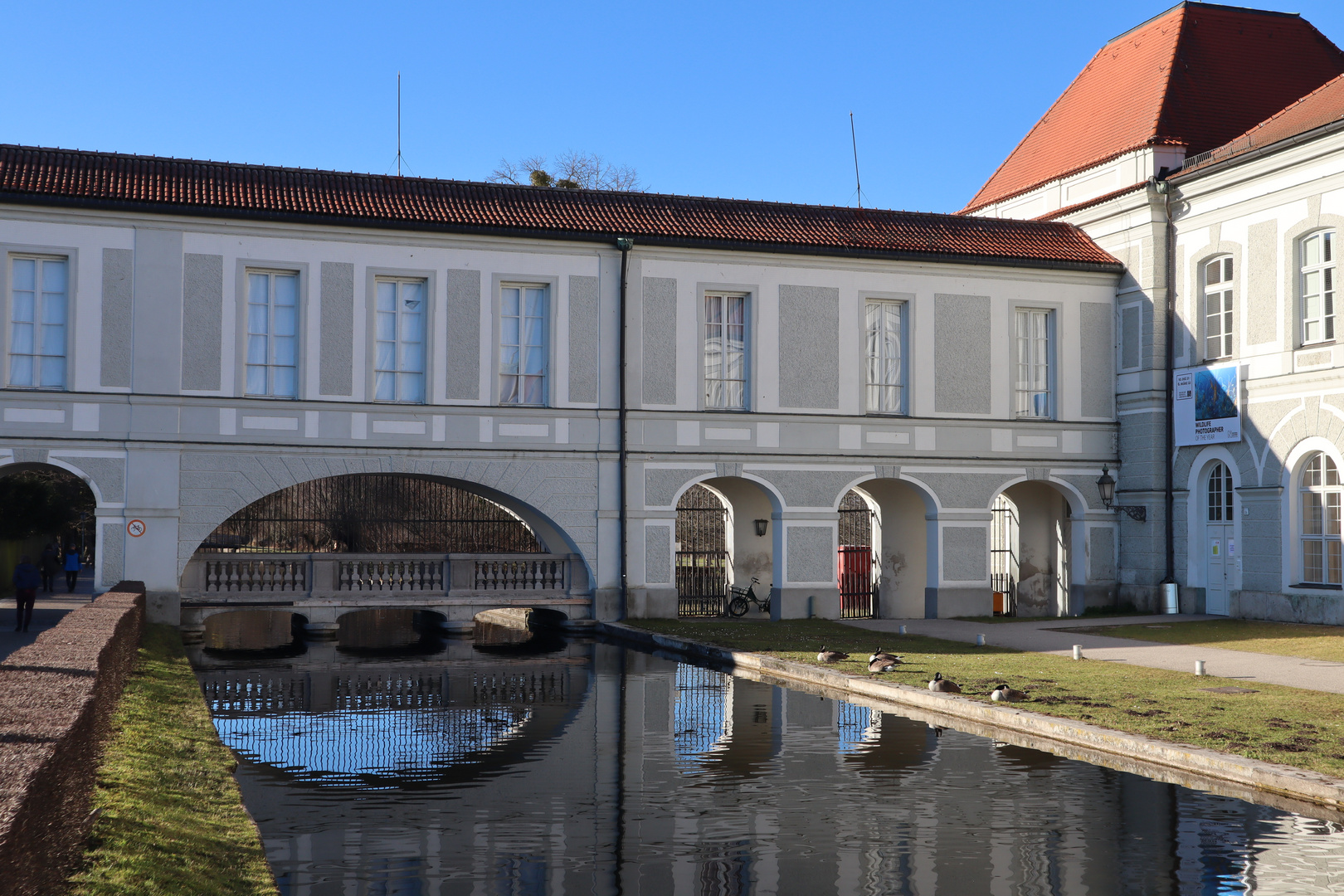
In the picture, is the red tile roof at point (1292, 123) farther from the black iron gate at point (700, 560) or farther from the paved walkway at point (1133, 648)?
the black iron gate at point (700, 560)

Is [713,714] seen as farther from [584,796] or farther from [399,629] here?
[399,629]

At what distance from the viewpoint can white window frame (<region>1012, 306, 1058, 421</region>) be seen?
28781 millimetres

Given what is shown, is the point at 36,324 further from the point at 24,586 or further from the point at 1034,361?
the point at 1034,361

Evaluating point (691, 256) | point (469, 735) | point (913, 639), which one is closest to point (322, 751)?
point (469, 735)

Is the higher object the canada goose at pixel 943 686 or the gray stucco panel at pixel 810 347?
the gray stucco panel at pixel 810 347

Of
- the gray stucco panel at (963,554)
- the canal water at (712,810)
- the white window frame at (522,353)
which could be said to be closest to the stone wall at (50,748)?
the canal water at (712,810)

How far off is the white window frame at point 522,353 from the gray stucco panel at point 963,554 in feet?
29.7

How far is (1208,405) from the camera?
26.4 m

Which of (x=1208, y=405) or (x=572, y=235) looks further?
(x=1208, y=405)

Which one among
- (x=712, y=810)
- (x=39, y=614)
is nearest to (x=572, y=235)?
(x=39, y=614)

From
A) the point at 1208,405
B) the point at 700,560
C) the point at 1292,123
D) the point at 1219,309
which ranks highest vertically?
the point at 1292,123

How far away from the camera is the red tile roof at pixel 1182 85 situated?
30234 mm

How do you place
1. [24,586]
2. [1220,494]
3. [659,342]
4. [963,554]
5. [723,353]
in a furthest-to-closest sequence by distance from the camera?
1. [963,554]
2. [723,353]
3. [1220,494]
4. [659,342]
5. [24,586]

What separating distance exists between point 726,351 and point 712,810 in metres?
17.9
